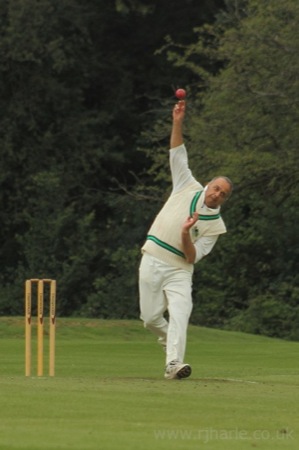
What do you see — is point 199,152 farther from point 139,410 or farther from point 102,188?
point 139,410

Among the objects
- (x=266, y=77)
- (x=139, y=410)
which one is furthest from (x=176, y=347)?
(x=266, y=77)

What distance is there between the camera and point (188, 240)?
12.6 metres

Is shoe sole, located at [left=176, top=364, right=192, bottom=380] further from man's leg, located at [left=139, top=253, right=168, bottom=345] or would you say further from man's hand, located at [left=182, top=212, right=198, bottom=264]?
man's hand, located at [left=182, top=212, right=198, bottom=264]

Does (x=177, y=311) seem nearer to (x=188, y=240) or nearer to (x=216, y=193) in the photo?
(x=188, y=240)

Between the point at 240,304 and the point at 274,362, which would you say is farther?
the point at 240,304

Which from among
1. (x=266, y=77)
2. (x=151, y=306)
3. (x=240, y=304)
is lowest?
(x=240, y=304)

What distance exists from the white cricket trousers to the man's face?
635 millimetres

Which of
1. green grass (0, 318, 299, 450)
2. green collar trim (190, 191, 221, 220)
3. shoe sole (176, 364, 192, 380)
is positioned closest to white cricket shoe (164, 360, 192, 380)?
shoe sole (176, 364, 192, 380)

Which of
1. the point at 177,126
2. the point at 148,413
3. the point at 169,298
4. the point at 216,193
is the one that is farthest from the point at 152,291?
the point at 148,413

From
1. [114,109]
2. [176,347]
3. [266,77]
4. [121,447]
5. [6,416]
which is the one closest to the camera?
[121,447]

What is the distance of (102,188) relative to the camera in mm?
40781

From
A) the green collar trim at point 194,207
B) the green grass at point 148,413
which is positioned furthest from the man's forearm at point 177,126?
the green grass at point 148,413

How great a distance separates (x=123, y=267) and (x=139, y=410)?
2831 cm

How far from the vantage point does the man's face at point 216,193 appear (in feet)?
41.8
